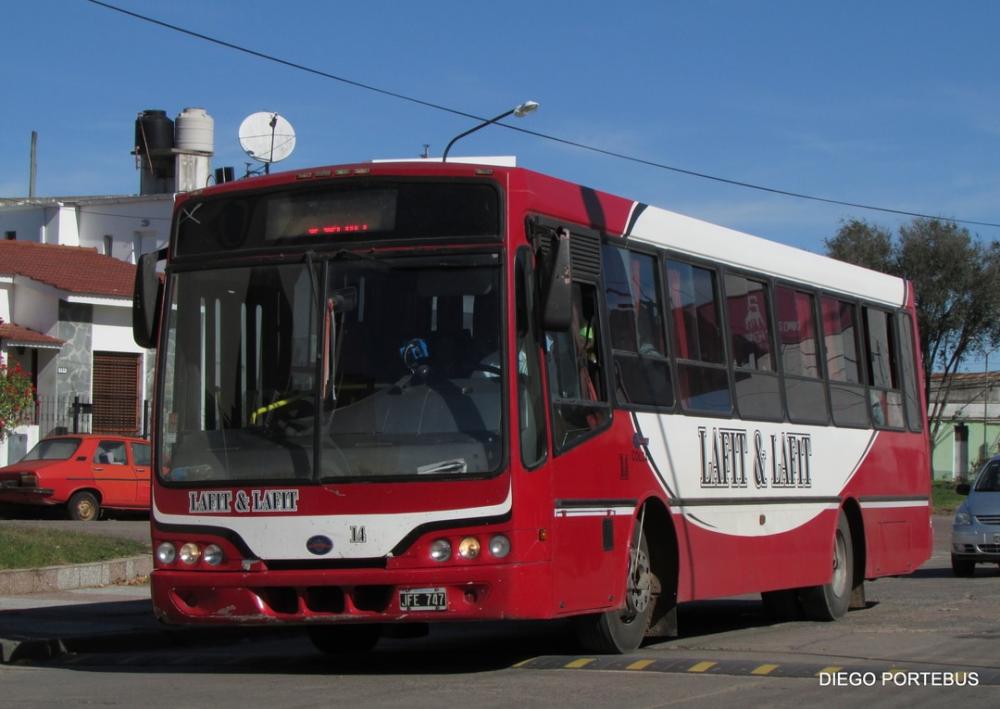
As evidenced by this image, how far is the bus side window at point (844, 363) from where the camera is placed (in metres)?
14.3

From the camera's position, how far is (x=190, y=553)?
973 centimetres

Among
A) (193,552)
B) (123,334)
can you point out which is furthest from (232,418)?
(123,334)

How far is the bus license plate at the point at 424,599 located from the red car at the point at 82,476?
66.6 ft

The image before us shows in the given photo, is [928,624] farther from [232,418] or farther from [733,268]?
[232,418]

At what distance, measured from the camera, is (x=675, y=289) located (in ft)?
38.4

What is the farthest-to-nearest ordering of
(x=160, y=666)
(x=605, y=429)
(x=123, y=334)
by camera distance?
(x=123, y=334) → (x=160, y=666) → (x=605, y=429)

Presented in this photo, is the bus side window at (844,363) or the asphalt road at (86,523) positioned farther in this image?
the asphalt road at (86,523)

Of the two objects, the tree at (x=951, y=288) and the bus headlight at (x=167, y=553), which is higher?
the tree at (x=951, y=288)

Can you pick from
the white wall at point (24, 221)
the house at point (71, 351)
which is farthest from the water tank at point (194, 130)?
the house at point (71, 351)

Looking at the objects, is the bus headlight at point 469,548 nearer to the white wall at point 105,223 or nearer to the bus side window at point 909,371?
the bus side window at point 909,371

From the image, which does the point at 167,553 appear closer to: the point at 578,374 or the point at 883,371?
the point at 578,374

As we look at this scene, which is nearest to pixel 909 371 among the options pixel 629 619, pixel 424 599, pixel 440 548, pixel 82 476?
pixel 629 619

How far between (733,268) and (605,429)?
9.92 ft

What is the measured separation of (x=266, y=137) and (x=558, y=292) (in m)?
24.1
